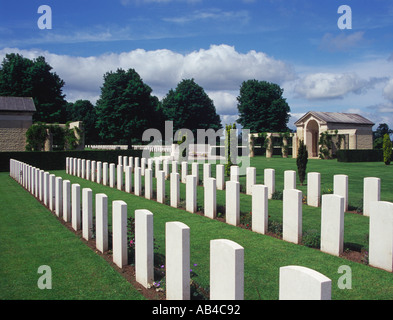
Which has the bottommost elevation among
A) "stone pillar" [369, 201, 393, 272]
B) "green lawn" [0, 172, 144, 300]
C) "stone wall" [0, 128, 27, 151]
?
"green lawn" [0, 172, 144, 300]

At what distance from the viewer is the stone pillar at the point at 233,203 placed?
8.34 meters

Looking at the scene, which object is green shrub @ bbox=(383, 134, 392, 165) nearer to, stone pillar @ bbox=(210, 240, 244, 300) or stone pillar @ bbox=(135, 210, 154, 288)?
stone pillar @ bbox=(135, 210, 154, 288)

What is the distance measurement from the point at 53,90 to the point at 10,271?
1886 inches

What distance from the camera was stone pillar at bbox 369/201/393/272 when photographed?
5508 mm

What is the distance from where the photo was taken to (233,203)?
838cm

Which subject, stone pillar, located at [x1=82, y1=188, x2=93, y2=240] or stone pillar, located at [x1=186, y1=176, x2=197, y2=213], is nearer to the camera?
stone pillar, located at [x1=82, y1=188, x2=93, y2=240]

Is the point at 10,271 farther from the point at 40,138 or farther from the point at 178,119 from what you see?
the point at 178,119

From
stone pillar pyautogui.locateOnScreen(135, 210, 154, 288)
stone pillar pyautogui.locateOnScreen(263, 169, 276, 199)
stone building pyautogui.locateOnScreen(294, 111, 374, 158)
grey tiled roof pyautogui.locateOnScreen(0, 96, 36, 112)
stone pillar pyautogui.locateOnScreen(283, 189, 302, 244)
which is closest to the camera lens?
stone pillar pyautogui.locateOnScreen(135, 210, 154, 288)

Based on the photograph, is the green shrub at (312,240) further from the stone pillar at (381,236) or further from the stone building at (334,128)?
the stone building at (334,128)

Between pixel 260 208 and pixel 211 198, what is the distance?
191 centimetres

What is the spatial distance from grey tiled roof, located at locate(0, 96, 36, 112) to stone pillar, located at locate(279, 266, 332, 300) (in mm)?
35695

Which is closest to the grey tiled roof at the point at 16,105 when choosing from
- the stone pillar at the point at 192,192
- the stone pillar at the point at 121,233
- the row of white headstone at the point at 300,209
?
the row of white headstone at the point at 300,209

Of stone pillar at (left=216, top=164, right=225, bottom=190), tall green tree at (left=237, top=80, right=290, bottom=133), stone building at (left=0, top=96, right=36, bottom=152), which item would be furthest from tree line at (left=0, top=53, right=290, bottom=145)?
stone pillar at (left=216, top=164, right=225, bottom=190)

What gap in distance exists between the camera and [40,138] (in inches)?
1259
